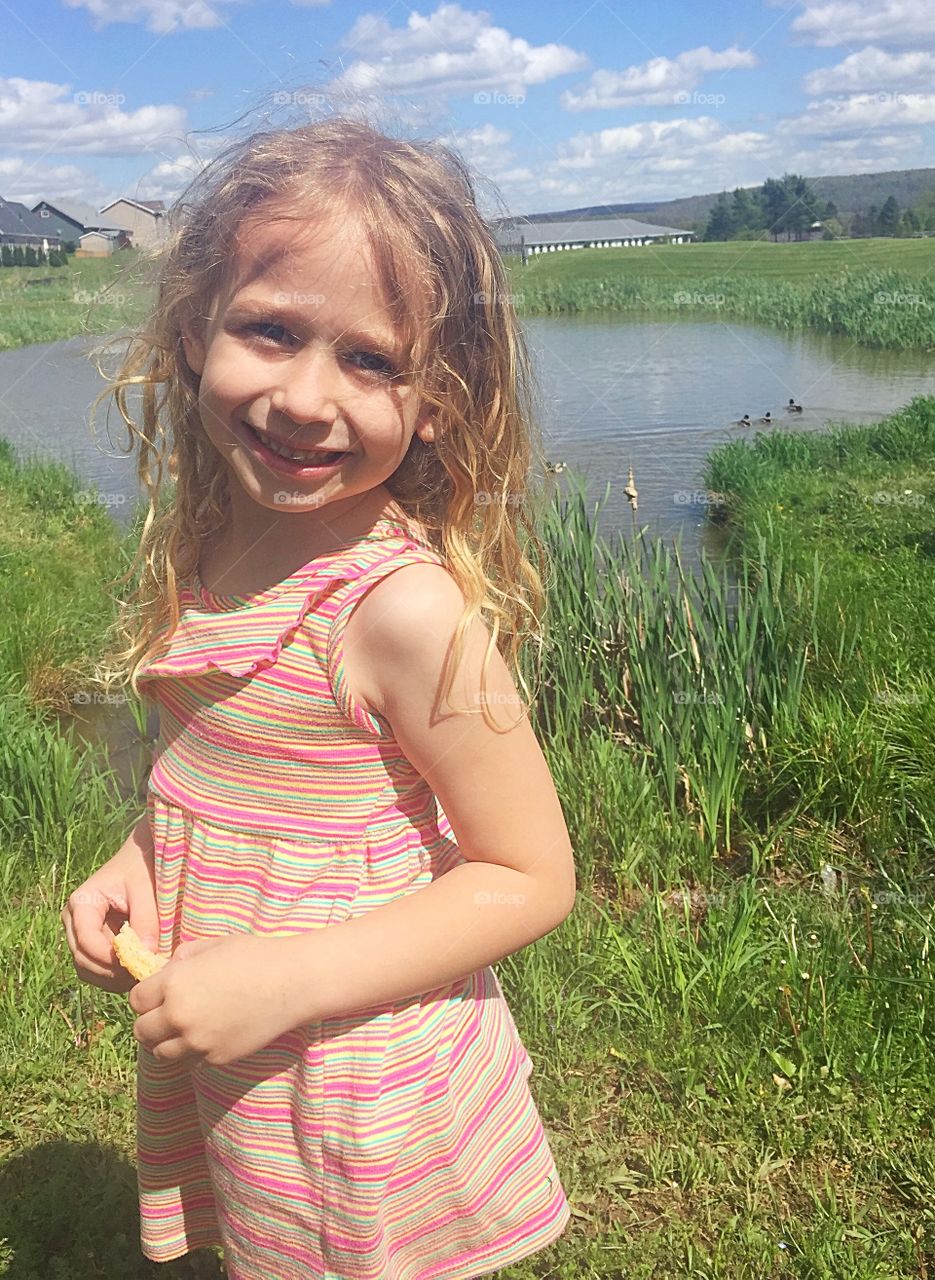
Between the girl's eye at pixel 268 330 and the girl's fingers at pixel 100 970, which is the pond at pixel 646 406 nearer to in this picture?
the girl's fingers at pixel 100 970

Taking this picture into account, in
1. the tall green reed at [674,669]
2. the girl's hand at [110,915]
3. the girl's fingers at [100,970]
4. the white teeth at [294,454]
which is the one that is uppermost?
the white teeth at [294,454]

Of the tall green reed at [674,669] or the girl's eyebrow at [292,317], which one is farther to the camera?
the tall green reed at [674,669]

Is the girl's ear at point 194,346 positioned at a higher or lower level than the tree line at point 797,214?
lower

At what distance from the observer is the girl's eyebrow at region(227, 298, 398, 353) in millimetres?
974

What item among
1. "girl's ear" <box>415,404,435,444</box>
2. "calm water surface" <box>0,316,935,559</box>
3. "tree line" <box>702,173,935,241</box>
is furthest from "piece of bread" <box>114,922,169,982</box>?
"tree line" <box>702,173,935,241</box>

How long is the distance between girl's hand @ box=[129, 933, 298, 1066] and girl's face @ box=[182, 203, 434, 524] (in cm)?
41

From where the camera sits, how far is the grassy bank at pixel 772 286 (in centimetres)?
1563

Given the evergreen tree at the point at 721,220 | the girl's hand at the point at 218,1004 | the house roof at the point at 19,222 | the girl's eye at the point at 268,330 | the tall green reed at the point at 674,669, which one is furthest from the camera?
the house roof at the point at 19,222

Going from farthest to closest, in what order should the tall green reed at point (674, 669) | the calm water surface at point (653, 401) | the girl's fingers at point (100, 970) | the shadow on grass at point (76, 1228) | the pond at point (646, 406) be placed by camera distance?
the calm water surface at point (653, 401) → the pond at point (646, 406) → the tall green reed at point (674, 669) → the shadow on grass at point (76, 1228) → the girl's fingers at point (100, 970)

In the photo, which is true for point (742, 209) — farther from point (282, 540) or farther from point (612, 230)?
point (282, 540)

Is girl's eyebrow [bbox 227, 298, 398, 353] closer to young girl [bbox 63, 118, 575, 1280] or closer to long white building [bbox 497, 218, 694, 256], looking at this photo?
young girl [bbox 63, 118, 575, 1280]

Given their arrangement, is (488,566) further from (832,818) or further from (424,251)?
(832,818)

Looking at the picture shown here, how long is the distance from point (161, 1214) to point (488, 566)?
2.77 ft

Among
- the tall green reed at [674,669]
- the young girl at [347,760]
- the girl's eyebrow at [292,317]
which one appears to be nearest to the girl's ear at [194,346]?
the young girl at [347,760]
